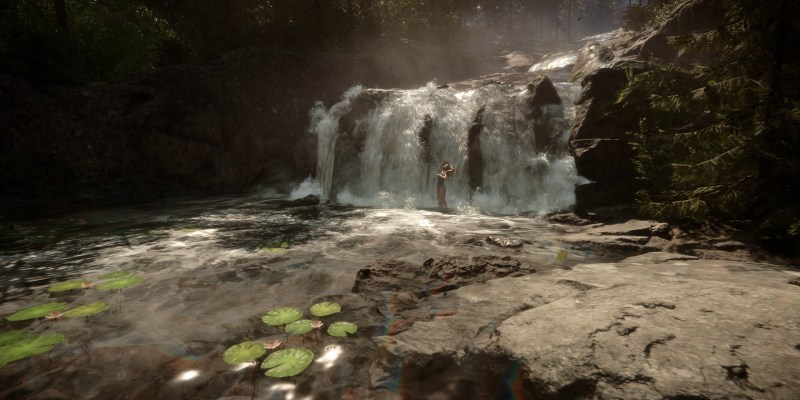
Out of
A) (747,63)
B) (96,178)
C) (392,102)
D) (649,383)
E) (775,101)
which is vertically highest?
(392,102)

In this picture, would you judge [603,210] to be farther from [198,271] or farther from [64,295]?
[64,295]

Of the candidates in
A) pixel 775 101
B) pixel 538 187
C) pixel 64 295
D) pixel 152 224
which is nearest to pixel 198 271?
pixel 64 295

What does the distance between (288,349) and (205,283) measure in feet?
8.75

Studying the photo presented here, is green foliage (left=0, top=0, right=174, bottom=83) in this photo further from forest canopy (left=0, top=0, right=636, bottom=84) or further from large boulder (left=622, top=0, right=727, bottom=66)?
large boulder (left=622, top=0, right=727, bottom=66)

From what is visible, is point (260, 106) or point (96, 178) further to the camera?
point (260, 106)

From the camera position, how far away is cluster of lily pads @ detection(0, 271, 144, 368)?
10.8ft

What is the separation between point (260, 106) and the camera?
739 inches

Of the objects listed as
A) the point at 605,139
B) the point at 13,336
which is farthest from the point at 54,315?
the point at 605,139

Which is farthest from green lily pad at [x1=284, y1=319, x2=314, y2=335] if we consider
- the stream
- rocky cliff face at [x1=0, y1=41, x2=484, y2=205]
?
rocky cliff face at [x1=0, y1=41, x2=484, y2=205]

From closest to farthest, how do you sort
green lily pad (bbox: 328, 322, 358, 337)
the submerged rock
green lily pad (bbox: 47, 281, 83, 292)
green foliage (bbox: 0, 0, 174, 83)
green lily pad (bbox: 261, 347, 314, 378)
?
green lily pad (bbox: 261, 347, 314, 378), green lily pad (bbox: 328, 322, 358, 337), green lily pad (bbox: 47, 281, 83, 292), the submerged rock, green foliage (bbox: 0, 0, 174, 83)


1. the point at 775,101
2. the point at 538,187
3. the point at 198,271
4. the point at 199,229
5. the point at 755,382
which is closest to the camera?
the point at 755,382

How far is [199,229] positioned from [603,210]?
10396 mm

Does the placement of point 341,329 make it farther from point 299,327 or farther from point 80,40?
point 80,40

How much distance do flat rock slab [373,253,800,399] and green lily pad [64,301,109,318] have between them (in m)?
3.35
